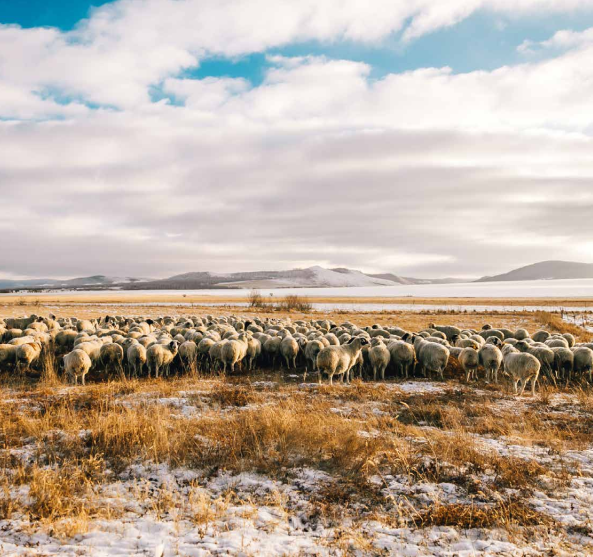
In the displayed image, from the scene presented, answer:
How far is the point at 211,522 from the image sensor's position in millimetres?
4473

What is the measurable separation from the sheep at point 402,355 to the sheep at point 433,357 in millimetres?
342

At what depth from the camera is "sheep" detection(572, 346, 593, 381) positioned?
12.2 meters

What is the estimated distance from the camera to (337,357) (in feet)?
39.9

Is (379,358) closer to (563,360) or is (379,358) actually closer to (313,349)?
(313,349)

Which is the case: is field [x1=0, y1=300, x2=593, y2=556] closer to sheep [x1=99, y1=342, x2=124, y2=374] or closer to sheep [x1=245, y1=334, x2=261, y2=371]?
sheep [x1=99, y1=342, x2=124, y2=374]

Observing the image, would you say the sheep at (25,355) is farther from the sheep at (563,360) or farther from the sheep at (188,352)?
the sheep at (563,360)

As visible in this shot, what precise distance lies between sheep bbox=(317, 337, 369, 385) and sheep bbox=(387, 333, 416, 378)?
1.53 m

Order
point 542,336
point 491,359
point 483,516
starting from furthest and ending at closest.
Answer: point 542,336
point 491,359
point 483,516

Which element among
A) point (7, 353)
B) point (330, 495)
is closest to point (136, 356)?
point (7, 353)

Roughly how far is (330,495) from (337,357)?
23.4ft

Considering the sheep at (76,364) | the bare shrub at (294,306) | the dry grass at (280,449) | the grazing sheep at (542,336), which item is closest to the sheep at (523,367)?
the dry grass at (280,449)

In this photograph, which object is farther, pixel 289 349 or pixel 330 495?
pixel 289 349

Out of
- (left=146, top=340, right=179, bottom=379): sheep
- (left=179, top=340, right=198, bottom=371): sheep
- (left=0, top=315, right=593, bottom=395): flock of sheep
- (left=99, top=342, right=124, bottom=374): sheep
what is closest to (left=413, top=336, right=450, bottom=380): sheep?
(left=0, top=315, right=593, bottom=395): flock of sheep

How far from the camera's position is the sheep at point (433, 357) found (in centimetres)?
1316
